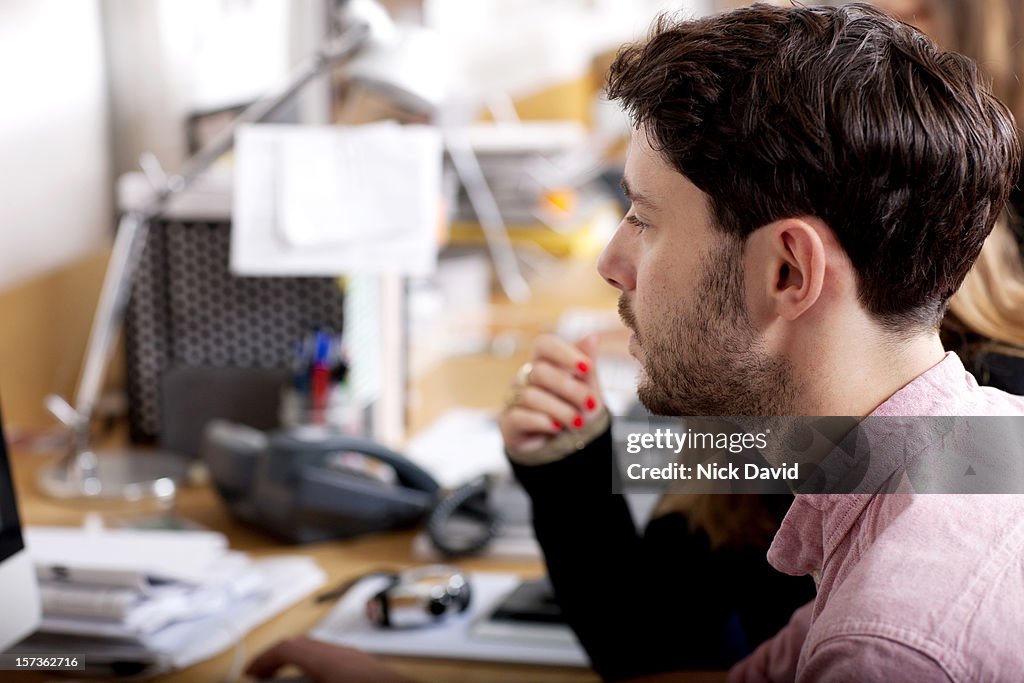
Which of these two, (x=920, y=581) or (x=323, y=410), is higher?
(x=920, y=581)

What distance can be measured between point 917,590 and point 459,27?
2802mm

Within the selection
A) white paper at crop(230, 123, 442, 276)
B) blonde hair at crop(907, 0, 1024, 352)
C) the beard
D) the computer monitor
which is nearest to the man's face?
the beard

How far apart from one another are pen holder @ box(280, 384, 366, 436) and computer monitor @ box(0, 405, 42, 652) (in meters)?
0.56

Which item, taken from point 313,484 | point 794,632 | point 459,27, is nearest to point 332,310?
point 313,484

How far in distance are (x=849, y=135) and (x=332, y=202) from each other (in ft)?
2.95

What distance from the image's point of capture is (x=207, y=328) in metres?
1.49

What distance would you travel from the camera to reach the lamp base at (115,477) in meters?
1.31

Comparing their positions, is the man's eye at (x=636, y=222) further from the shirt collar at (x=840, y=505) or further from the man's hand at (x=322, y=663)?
the man's hand at (x=322, y=663)

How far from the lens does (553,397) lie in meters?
0.95

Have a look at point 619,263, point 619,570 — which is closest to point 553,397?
point 619,570

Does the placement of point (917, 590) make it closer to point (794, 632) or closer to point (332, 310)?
point (794, 632)

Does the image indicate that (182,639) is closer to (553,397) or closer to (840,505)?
(553,397)

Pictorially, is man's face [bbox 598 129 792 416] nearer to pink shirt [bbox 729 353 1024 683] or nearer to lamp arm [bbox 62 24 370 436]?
pink shirt [bbox 729 353 1024 683]

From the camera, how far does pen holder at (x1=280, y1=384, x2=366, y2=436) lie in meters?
1.37
